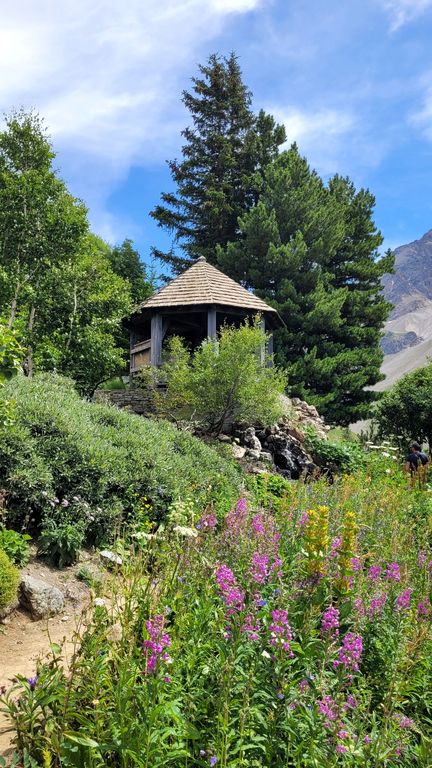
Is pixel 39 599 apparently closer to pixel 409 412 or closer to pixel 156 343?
pixel 156 343

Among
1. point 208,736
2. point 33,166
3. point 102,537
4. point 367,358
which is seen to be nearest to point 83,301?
point 33,166

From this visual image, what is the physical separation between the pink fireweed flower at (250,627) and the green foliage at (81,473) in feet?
10.5

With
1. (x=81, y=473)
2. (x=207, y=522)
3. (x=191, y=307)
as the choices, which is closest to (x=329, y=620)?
(x=207, y=522)

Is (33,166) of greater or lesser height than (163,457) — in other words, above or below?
above

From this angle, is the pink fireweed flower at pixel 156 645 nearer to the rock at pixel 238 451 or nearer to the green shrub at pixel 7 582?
the green shrub at pixel 7 582

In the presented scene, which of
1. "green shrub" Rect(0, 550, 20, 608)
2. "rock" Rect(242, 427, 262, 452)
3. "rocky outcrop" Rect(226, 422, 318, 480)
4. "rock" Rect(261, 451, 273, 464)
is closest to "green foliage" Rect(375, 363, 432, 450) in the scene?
"rocky outcrop" Rect(226, 422, 318, 480)

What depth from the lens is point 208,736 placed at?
8.21 feet

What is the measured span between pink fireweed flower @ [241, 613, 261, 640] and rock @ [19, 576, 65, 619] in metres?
2.66

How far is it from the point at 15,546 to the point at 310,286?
19.5 metres

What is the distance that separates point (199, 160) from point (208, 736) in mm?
27556

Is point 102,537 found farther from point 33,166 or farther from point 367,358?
point 367,358

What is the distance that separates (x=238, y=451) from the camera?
480 inches

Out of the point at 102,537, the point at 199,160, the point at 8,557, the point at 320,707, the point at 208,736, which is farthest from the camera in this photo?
the point at 199,160

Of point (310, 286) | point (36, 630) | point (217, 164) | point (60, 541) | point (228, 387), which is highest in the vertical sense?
point (217, 164)
